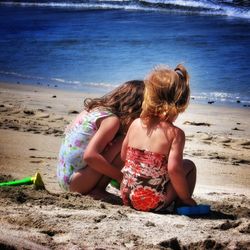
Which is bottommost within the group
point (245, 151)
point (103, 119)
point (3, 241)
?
point (245, 151)

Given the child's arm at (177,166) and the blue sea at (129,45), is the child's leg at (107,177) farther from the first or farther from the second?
the blue sea at (129,45)

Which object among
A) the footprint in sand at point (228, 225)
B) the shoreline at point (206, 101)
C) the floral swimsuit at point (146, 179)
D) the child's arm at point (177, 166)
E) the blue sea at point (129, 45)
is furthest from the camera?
the blue sea at point (129, 45)

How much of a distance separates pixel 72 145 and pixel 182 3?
59.1ft

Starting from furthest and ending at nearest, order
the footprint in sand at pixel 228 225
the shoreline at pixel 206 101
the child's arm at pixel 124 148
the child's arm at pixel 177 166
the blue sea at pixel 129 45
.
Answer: the blue sea at pixel 129 45 → the shoreline at pixel 206 101 → the child's arm at pixel 124 148 → the child's arm at pixel 177 166 → the footprint in sand at pixel 228 225

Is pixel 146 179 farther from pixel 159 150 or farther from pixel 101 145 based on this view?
pixel 101 145

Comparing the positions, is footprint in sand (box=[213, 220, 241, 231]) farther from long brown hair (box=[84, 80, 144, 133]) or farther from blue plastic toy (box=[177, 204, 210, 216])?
long brown hair (box=[84, 80, 144, 133])

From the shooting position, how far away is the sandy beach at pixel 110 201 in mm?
2842

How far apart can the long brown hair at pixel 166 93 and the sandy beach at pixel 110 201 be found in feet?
2.08

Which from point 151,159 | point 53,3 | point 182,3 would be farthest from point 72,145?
point 53,3

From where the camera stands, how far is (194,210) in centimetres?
351

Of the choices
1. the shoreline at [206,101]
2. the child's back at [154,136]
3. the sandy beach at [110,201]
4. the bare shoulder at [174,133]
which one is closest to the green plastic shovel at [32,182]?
the sandy beach at [110,201]

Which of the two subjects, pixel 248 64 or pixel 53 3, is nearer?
pixel 248 64

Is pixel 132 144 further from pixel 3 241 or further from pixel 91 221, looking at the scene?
pixel 3 241

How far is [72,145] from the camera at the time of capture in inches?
153
